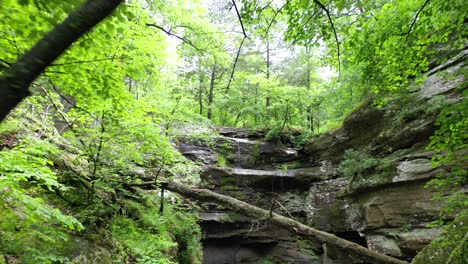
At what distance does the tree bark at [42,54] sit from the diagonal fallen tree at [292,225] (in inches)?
242

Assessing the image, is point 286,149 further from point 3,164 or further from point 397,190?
point 3,164

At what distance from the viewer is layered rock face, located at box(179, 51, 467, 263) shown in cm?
822

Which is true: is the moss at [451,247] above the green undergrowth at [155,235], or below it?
above

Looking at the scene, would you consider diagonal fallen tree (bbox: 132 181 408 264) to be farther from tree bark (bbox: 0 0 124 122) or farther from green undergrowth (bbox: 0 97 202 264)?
tree bark (bbox: 0 0 124 122)

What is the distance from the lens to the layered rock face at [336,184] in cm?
822

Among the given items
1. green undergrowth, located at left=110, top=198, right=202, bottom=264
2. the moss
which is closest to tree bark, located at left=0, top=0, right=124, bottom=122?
the moss

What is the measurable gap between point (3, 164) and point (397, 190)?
9343 mm

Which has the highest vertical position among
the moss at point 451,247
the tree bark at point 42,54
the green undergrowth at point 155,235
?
the tree bark at point 42,54

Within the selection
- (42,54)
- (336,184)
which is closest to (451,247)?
(42,54)

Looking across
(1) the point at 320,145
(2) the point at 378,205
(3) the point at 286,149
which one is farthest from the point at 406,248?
(3) the point at 286,149

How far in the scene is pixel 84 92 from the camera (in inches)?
123

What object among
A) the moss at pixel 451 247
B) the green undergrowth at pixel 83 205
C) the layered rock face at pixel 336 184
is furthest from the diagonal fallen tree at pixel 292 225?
the moss at pixel 451 247

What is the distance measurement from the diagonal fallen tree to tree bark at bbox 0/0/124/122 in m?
6.15

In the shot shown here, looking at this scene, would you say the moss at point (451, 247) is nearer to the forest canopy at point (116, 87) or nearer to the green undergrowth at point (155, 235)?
the forest canopy at point (116, 87)
